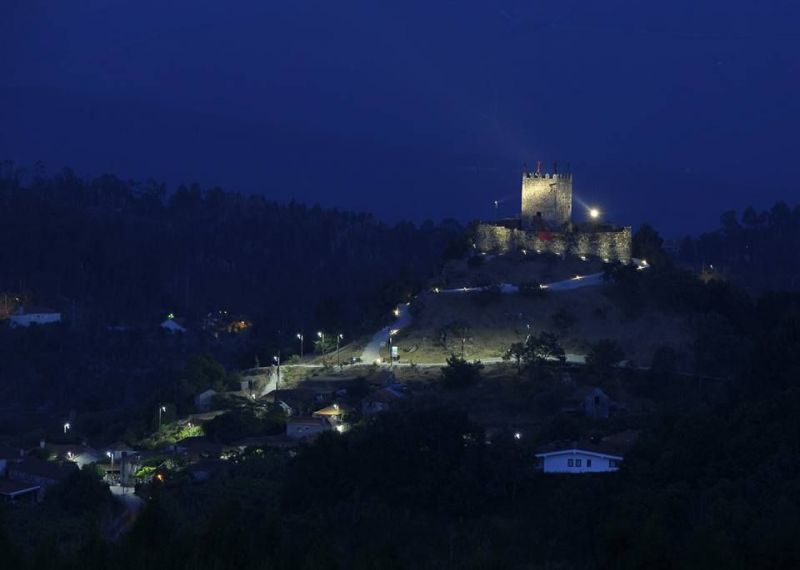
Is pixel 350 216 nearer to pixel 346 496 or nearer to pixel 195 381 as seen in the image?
pixel 195 381

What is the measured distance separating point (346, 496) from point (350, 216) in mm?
52281

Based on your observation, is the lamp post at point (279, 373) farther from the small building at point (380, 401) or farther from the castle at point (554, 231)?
the castle at point (554, 231)

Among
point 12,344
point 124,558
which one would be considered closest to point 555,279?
point 12,344

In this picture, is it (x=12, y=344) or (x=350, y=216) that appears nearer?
(x=12, y=344)

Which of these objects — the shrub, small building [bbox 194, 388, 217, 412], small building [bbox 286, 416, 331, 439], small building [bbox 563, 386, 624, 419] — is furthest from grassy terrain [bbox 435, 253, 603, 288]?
small building [bbox 286, 416, 331, 439]

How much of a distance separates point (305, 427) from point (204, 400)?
5.03 meters

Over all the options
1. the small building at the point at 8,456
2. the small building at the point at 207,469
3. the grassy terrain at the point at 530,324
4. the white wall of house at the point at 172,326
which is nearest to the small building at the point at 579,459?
the small building at the point at 207,469

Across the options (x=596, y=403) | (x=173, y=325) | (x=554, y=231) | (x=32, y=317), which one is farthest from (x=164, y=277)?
(x=596, y=403)

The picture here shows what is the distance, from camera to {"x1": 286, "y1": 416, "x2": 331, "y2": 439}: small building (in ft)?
127

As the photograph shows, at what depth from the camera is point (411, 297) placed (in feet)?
155

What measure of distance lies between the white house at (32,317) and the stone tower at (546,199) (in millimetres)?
A: 18984

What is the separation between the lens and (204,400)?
142ft

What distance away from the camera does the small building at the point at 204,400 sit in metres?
42.8

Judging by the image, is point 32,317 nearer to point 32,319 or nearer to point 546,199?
point 32,319
